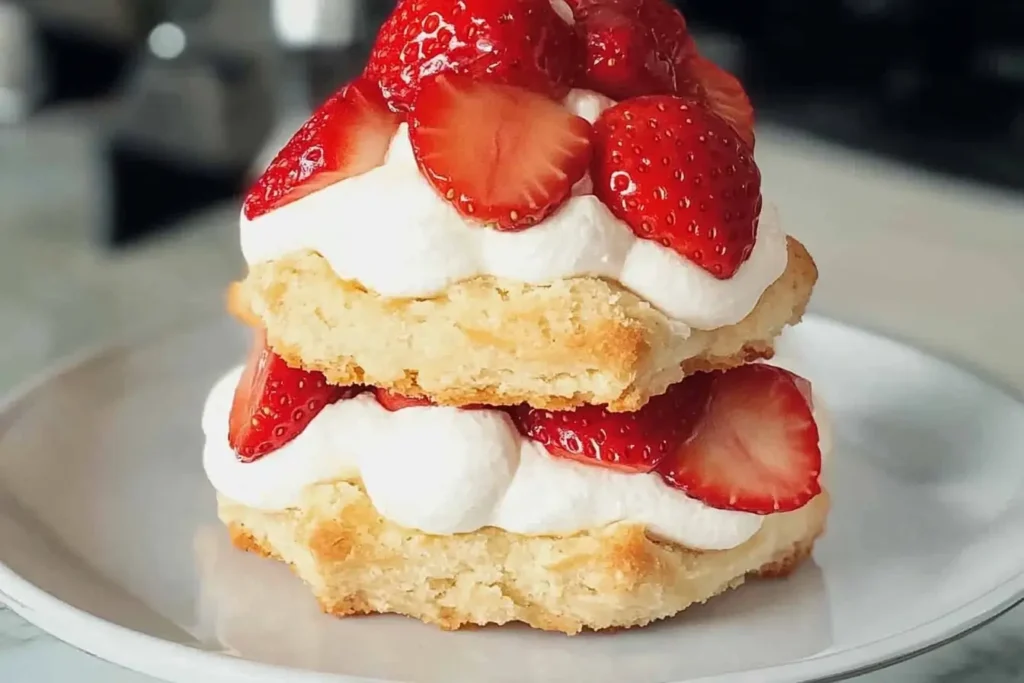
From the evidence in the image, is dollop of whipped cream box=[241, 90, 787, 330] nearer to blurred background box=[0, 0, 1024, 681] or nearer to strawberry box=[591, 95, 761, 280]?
strawberry box=[591, 95, 761, 280]

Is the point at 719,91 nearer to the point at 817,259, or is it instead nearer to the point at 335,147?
the point at 335,147

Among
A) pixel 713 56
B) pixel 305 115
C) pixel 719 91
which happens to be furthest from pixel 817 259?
pixel 719 91

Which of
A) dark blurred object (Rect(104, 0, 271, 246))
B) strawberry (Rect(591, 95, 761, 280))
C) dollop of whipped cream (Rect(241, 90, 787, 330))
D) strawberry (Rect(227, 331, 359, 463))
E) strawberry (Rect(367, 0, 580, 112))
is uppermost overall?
strawberry (Rect(367, 0, 580, 112))

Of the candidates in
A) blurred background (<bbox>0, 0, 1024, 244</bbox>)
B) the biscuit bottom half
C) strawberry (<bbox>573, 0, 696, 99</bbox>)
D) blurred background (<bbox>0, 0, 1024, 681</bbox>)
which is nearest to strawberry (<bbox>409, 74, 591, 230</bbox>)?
strawberry (<bbox>573, 0, 696, 99</bbox>)

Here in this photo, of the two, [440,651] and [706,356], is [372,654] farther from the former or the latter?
[706,356]

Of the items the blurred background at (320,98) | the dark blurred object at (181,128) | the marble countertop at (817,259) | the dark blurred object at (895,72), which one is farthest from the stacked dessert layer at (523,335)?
the dark blurred object at (895,72)

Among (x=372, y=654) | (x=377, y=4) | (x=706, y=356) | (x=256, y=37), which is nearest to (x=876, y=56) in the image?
(x=377, y=4)

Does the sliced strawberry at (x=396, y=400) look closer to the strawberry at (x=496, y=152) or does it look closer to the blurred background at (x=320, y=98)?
the strawberry at (x=496, y=152)
